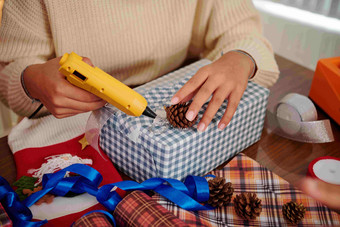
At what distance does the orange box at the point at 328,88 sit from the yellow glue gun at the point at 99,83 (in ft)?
1.78

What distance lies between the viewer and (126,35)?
977 millimetres

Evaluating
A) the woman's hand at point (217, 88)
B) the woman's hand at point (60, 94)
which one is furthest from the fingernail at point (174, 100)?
the woman's hand at point (60, 94)

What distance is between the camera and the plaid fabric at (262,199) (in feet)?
2.01

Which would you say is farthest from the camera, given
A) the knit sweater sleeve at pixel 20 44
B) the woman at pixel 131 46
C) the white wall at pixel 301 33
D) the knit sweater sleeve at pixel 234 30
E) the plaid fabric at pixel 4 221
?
the white wall at pixel 301 33

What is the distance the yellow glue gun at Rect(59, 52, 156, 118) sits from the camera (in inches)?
23.5

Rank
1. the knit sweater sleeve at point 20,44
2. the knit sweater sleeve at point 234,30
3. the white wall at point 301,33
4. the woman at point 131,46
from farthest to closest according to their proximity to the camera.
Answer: the white wall at point 301,33, the knit sweater sleeve at point 234,30, the knit sweater sleeve at point 20,44, the woman at point 131,46

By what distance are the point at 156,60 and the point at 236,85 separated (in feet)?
1.27

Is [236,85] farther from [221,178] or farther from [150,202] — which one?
[150,202]

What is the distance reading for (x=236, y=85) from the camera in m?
0.77

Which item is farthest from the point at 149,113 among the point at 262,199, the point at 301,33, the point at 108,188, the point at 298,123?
the point at 301,33

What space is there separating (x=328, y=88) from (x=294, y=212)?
1.44ft

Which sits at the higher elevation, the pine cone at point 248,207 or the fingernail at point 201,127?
the fingernail at point 201,127

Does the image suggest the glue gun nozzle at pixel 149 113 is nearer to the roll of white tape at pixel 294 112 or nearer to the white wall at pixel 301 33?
the roll of white tape at pixel 294 112

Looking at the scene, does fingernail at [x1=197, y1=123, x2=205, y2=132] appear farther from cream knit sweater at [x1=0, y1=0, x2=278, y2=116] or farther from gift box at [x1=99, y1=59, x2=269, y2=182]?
cream knit sweater at [x1=0, y1=0, x2=278, y2=116]
